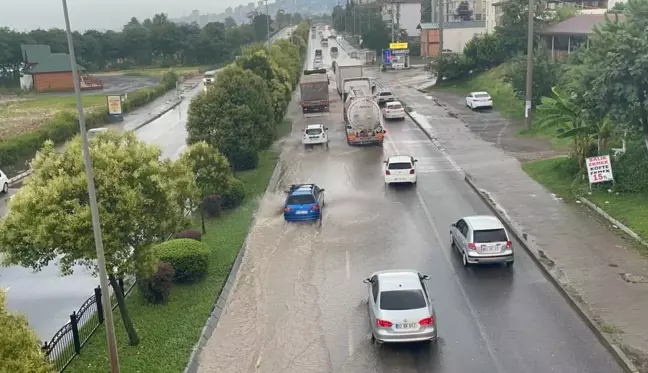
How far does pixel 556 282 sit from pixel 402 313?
566 cm

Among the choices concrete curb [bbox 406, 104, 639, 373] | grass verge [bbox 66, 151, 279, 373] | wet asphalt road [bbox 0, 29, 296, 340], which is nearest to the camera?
concrete curb [bbox 406, 104, 639, 373]

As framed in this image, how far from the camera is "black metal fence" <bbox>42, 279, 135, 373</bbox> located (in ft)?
47.1

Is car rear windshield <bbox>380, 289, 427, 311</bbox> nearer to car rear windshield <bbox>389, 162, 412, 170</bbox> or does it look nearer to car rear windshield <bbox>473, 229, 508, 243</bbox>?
car rear windshield <bbox>473, 229, 508, 243</bbox>

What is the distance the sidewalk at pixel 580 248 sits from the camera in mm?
15688

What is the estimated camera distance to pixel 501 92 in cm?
5691

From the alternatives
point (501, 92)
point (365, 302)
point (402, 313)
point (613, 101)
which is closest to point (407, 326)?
point (402, 313)

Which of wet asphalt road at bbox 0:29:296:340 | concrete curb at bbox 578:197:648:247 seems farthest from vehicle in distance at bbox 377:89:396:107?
wet asphalt road at bbox 0:29:296:340

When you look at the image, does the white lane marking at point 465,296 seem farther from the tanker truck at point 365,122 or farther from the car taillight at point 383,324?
the tanker truck at point 365,122

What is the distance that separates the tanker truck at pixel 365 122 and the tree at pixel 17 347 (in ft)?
103

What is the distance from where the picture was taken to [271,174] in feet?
112

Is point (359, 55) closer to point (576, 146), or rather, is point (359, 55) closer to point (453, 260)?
point (576, 146)

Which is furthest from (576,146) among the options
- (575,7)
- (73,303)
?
→ (575,7)

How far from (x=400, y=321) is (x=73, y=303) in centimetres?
995

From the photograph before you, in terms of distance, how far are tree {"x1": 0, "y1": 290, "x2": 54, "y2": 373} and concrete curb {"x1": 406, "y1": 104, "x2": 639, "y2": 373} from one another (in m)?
11.0
